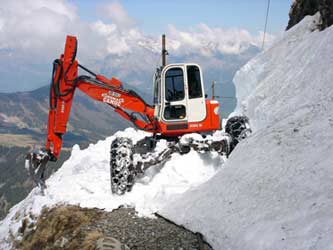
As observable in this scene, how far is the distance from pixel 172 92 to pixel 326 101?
592 centimetres

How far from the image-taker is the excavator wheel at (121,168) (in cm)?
995

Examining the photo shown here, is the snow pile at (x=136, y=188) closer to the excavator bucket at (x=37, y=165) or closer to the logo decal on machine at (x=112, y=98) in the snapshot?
the excavator bucket at (x=37, y=165)

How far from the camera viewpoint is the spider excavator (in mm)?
10580

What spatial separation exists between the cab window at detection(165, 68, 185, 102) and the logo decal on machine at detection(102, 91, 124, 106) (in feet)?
5.54

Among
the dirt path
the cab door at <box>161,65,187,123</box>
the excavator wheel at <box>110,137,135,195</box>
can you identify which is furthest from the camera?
the cab door at <box>161,65,187,123</box>

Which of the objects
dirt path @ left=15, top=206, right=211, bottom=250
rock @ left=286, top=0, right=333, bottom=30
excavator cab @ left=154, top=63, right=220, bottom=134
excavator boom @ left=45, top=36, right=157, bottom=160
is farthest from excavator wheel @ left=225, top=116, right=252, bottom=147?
dirt path @ left=15, top=206, right=211, bottom=250

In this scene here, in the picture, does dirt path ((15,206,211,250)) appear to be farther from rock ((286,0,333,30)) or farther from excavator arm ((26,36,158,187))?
rock ((286,0,333,30))

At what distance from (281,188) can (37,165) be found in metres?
7.62

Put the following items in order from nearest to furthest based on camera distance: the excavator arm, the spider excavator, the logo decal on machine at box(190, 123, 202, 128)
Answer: the spider excavator
the excavator arm
the logo decal on machine at box(190, 123, 202, 128)

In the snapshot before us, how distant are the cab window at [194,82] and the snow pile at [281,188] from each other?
308 centimetres

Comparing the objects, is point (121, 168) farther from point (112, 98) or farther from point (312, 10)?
point (312, 10)


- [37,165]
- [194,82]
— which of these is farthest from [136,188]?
[194,82]

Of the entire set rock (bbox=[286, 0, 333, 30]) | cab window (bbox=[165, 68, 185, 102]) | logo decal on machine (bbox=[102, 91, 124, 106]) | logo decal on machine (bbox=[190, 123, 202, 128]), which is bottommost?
logo decal on machine (bbox=[190, 123, 202, 128])

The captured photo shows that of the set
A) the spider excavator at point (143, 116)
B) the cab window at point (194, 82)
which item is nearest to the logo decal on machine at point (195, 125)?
the spider excavator at point (143, 116)
